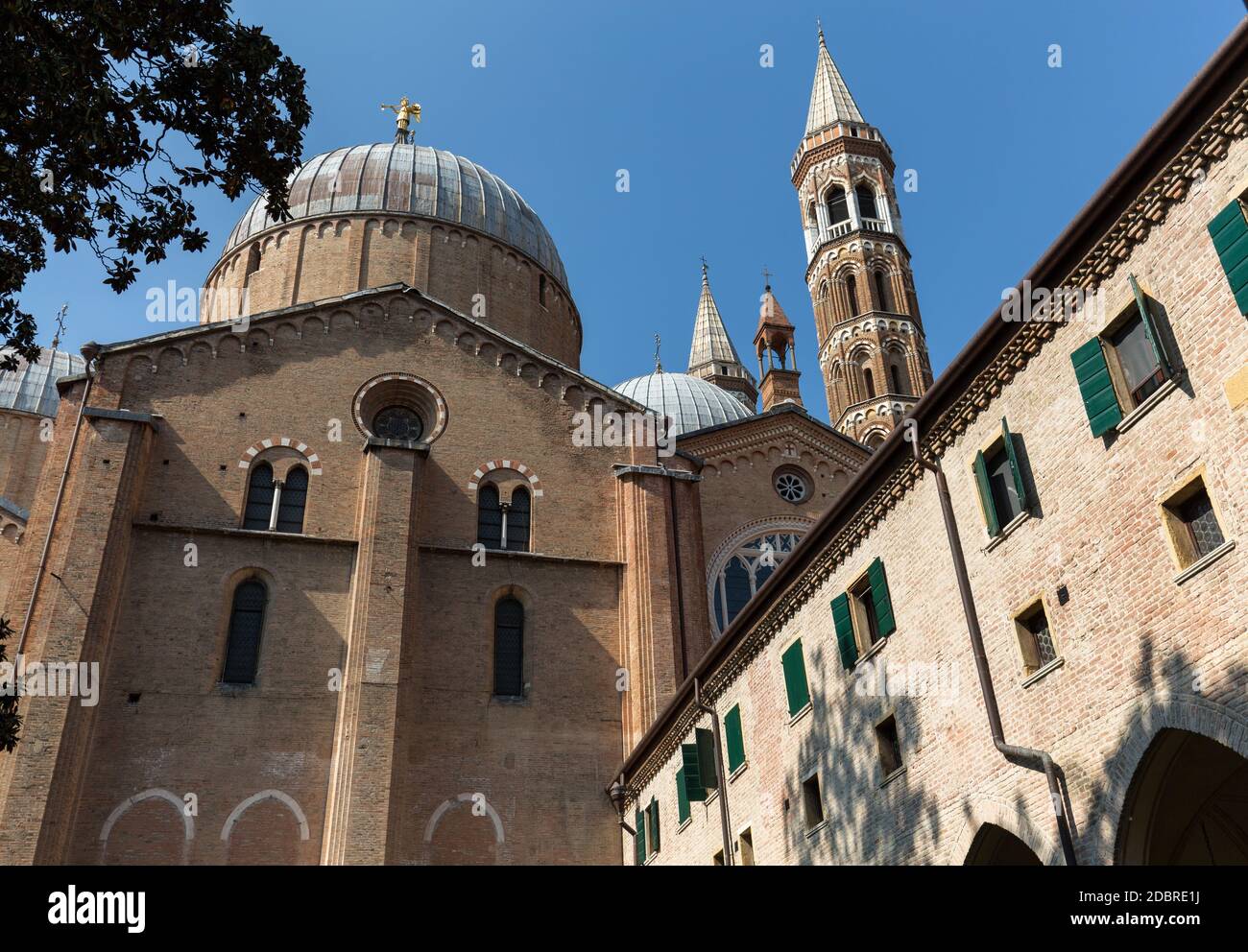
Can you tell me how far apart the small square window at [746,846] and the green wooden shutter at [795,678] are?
7.30ft

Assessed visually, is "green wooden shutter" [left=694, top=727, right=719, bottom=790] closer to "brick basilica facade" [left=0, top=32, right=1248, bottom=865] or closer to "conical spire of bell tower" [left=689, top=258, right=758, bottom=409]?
"brick basilica facade" [left=0, top=32, right=1248, bottom=865]

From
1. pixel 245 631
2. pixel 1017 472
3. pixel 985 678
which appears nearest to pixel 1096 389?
pixel 1017 472

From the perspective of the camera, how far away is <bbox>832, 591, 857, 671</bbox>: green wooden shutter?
558 inches

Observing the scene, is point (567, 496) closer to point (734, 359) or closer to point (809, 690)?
point (809, 690)

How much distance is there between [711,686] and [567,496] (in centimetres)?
694

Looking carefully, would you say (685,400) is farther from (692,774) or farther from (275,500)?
(692,774)

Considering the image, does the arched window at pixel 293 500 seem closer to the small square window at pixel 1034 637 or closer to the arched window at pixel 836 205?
the small square window at pixel 1034 637

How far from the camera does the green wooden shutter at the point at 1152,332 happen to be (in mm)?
9492

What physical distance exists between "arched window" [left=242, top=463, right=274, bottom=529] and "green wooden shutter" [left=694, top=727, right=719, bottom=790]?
31.8 ft

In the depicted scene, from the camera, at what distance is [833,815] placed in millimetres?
14141

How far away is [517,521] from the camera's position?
77.2 feet

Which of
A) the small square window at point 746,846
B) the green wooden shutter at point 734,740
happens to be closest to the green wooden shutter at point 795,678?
the green wooden shutter at point 734,740

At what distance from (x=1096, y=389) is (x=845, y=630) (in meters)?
5.18
